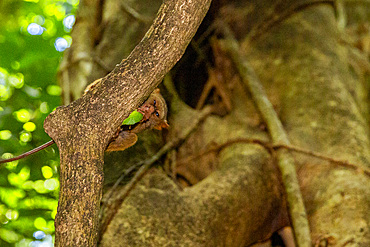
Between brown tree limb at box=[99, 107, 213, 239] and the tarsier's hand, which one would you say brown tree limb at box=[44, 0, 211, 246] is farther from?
brown tree limb at box=[99, 107, 213, 239]

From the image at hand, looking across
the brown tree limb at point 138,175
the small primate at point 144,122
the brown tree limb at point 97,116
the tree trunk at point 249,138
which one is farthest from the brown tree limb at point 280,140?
the brown tree limb at point 97,116

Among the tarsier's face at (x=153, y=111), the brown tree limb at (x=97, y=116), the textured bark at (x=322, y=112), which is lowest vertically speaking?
the brown tree limb at (x=97, y=116)

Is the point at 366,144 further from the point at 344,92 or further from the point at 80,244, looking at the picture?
the point at 80,244

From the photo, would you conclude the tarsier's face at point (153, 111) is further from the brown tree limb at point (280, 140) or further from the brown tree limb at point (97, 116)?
the brown tree limb at point (280, 140)

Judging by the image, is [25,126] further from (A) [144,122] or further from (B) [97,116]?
(B) [97,116]

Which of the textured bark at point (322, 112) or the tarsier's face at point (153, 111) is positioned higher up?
the textured bark at point (322, 112)

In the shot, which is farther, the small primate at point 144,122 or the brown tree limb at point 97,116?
the small primate at point 144,122
